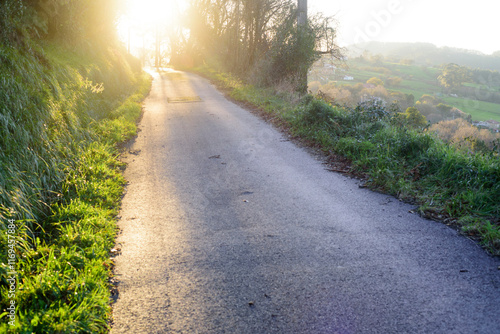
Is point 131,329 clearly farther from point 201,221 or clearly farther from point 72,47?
point 72,47

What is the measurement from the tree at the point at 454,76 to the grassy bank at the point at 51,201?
20.4 metres

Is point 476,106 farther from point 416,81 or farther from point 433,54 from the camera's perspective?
point 433,54

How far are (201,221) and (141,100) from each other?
38.4 ft

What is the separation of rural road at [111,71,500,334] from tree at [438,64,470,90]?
1817 cm

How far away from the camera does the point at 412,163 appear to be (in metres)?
5.69

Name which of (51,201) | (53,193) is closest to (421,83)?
(53,193)

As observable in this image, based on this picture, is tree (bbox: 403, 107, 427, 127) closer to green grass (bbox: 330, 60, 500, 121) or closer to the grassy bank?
green grass (bbox: 330, 60, 500, 121)

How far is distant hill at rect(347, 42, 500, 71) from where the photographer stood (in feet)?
82.5

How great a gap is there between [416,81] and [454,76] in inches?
311

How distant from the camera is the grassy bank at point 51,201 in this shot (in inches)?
99.3

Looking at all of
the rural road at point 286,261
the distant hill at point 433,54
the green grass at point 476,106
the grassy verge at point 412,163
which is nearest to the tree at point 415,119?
the grassy verge at point 412,163

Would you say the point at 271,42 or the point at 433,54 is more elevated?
the point at 433,54

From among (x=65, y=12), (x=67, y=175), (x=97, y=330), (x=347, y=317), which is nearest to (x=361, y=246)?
(x=347, y=317)

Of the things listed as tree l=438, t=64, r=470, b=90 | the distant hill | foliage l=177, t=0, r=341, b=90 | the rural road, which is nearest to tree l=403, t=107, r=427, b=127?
the rural road
